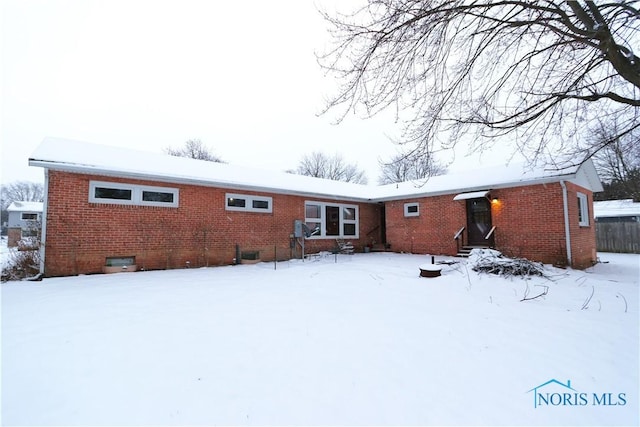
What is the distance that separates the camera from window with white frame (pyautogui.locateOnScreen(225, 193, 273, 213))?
10772 millimetres

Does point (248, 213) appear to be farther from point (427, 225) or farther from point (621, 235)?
point (621, 235)

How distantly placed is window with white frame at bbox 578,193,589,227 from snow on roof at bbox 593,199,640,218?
422 inches

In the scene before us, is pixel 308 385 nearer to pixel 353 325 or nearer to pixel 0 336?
pixel 353 325

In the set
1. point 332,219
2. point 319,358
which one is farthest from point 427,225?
point 319,358

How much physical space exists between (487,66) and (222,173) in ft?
31.0

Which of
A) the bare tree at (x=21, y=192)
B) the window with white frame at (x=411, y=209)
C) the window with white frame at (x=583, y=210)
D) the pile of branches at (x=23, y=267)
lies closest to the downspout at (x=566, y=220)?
the window with white frame at (x=583, y=210)

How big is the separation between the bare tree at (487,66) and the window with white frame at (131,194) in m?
7.01

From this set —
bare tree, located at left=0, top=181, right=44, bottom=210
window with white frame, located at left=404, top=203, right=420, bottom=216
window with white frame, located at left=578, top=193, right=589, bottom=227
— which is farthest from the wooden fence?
bare tree, located at left=0, top=181, right=44, bottom=210

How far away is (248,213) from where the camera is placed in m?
11.2

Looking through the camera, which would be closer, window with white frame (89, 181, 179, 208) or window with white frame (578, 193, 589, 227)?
window with white frame (89, 181, 179, 208)

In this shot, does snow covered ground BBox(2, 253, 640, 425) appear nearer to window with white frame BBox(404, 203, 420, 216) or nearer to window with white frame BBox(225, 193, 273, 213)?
window with white frame BBox(225, 193, 273, 213)

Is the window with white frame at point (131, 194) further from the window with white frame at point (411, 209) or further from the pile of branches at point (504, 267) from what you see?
the window with white frame at point (411, 209)

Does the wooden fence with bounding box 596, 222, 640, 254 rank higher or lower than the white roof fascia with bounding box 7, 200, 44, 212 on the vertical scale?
lower

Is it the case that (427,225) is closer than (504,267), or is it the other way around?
(504,267)
